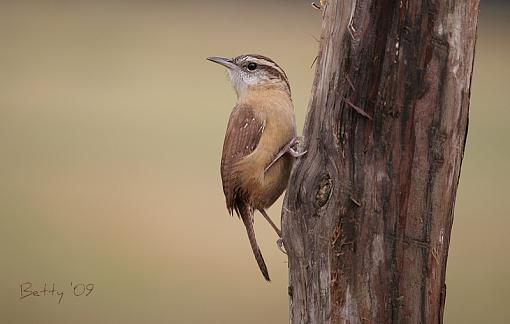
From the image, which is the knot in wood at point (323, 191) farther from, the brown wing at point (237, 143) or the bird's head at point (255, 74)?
the bird's head at point (255, 74)

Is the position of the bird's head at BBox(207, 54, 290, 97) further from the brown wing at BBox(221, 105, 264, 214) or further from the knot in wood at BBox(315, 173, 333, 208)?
the knot in wood at BBox(315, 173, 333, 208)

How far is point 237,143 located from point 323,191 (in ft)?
2.97

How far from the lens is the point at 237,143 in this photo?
3.50 meters

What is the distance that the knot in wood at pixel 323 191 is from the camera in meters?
2.65

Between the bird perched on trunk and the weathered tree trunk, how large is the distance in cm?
60

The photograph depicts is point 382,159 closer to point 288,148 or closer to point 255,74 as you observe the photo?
point 288,148

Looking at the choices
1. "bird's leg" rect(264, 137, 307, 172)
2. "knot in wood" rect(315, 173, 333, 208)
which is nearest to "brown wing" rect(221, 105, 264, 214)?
"bird's leg" rect(264, 137, 307, 172)

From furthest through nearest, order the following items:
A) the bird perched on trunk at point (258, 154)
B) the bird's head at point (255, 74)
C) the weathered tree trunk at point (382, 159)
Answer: the bird's head at point (255, 74)
the bird perched on trunk at point (258, 154)
the weathered tree trunk at point (382, 159)

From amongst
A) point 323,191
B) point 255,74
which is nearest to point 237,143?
point 255,74

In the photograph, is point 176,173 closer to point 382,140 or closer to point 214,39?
point 214,39

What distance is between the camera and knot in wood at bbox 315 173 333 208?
2.65 m
